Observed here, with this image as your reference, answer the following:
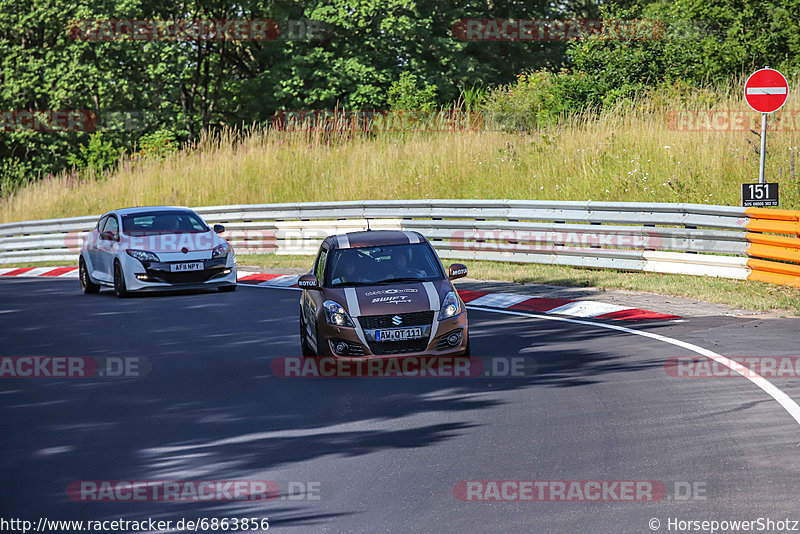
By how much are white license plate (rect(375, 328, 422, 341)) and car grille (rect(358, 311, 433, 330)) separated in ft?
0.17

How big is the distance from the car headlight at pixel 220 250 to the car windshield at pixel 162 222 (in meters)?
0.70

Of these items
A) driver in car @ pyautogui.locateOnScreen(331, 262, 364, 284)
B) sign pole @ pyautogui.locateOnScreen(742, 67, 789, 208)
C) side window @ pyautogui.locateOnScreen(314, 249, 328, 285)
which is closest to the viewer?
driver in car @ pyautogui.locateOnScreen(331, 262, 364, 284)

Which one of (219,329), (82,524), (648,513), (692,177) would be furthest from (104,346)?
(692,177)

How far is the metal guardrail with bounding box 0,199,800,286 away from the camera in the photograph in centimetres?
1698

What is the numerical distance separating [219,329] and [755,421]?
8.22 meters

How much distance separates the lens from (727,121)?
24.1 meters

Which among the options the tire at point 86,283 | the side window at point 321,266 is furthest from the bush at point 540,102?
the side window at point 321,266

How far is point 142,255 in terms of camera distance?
1916 cm

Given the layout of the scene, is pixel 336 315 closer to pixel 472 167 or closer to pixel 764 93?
pixel 764 93

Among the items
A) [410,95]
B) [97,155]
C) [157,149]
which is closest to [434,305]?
[410,95]

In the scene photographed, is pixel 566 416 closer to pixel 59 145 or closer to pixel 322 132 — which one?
pixel 322 132

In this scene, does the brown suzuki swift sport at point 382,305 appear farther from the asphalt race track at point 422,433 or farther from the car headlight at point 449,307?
the asphalt race track at point 422,433

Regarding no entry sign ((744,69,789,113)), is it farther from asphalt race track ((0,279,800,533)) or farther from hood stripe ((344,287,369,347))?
hood stripe ((344,287,369,347))

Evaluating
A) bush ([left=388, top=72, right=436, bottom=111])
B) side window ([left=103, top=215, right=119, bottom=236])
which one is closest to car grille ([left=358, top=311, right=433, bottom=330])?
side window ([left=103, top=215, right=119, bottom=236])
